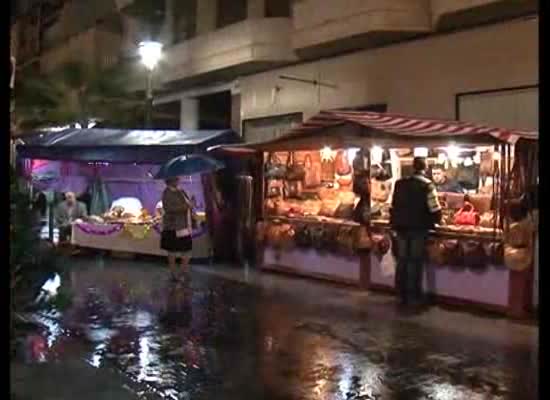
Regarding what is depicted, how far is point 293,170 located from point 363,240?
8.56 ft

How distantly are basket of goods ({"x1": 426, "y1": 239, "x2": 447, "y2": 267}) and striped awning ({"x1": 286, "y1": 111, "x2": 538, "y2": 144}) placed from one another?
5.01 ft

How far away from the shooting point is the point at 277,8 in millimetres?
18969

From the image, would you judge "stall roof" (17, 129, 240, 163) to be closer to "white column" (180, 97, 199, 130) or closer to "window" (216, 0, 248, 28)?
"window" (216, 0, 248, 28)

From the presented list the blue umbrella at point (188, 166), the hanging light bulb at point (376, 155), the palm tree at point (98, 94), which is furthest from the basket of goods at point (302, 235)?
the palm tree at point (98, 94)

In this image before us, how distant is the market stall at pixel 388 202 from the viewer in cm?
985

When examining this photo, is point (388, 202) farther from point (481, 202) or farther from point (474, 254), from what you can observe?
point (474, 254)

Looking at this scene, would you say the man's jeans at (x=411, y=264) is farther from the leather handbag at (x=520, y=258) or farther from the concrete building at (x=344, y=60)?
the concrete building at (x=344, y=60)

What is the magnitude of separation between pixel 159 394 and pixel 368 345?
8.86 feet

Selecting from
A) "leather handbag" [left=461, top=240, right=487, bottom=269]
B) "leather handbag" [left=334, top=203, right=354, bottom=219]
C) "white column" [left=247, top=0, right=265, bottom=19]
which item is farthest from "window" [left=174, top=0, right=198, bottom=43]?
"leather handbag" [left=461, top=240, right=487, bottom=269]

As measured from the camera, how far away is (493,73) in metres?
13.1

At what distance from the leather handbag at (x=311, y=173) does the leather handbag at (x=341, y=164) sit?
52 cm

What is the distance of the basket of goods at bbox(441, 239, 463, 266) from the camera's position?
33.9 feet

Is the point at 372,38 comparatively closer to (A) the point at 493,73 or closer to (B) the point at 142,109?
(A) the point at 493,73

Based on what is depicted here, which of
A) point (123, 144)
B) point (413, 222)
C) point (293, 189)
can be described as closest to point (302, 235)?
point (293, 189)
